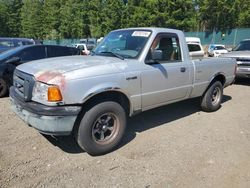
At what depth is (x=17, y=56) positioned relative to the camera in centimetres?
818

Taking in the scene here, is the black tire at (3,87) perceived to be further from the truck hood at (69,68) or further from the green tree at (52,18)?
the green tree at (52,18)

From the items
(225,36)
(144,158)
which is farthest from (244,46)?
(225,36)

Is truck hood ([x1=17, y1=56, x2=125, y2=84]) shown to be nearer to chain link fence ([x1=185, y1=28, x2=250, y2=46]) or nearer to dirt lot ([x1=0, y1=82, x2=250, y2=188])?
dirt lot ([x1=0, y1=82, x2=250, y2=188])

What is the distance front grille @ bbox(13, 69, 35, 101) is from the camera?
398 cm

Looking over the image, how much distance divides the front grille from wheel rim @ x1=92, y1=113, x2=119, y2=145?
105cm

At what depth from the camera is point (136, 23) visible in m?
35.6

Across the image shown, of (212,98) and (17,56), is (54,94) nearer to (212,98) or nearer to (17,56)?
(212,98)

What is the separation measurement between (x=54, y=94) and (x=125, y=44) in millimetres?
1896

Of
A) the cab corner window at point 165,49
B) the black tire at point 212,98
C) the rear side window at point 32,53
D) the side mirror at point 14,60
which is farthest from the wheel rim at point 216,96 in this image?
the side mirror at point 14,60

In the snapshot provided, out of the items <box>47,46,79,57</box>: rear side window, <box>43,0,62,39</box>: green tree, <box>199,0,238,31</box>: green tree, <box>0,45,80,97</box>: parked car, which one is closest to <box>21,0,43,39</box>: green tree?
<box>43,0,62,39</box>: green tree

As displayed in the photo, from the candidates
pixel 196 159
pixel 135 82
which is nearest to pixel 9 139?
pixel 135 82

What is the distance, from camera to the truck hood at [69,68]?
3785 millimetres

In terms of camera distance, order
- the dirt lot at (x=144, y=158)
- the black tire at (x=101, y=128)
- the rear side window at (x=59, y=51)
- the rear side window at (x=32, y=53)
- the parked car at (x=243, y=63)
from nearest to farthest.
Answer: the dirt lot at (x=144, y=158) < the black tire at (x=101, y=128) < the rear side window at (x=32, y=53) < the rear side window at (x=59, y=51) < the parked car at (x=243, y=63)

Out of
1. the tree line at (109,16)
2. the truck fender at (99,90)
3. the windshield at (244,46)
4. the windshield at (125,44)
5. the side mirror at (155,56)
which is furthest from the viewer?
the tree line at (109,16)
